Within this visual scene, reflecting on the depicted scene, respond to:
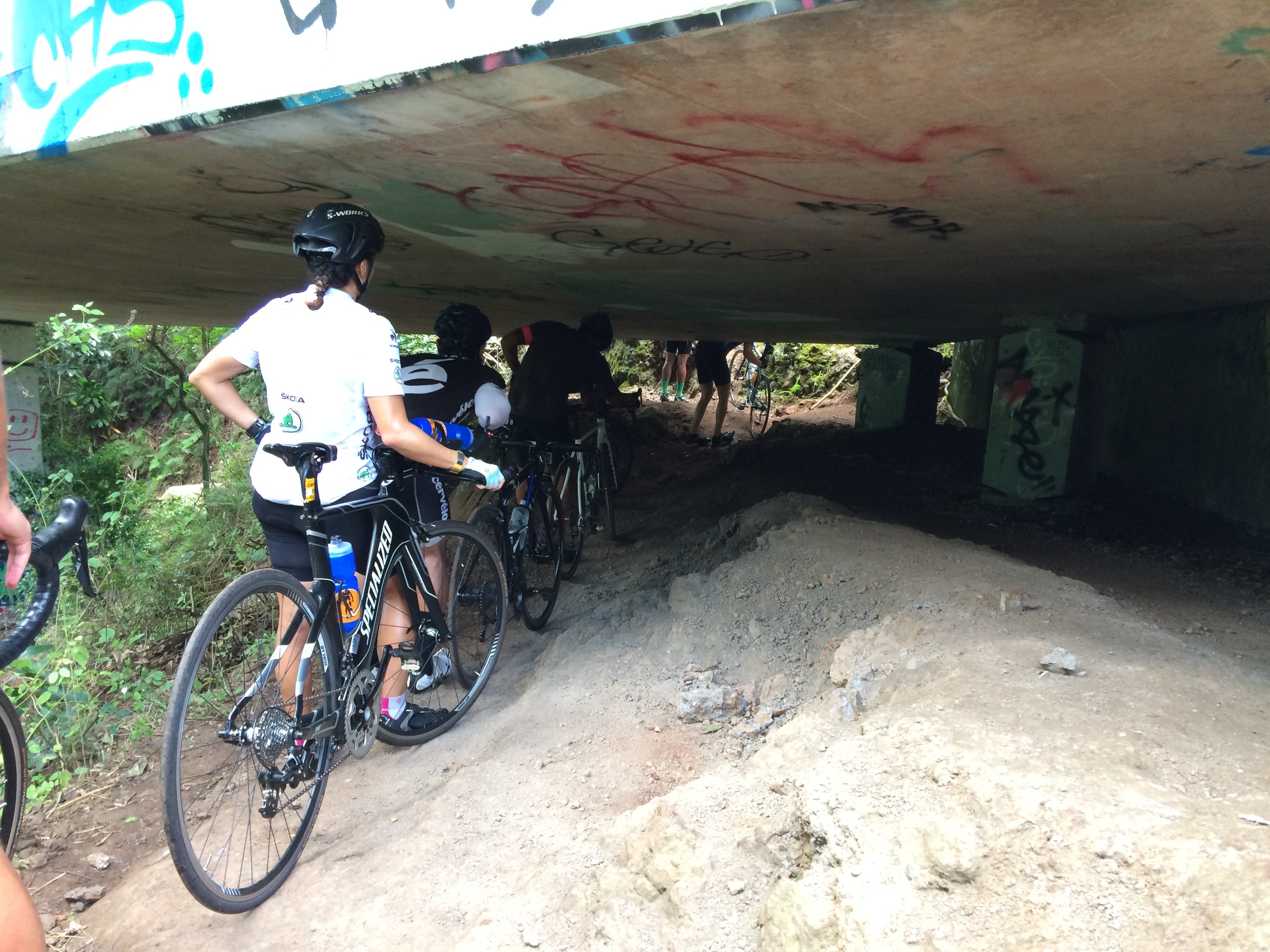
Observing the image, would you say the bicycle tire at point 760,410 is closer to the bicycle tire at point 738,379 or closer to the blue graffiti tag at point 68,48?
the bicycle tire at point 738,379

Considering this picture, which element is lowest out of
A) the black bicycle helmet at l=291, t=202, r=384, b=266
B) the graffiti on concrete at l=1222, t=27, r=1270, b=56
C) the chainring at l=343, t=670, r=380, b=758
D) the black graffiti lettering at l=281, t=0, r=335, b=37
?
the chainring at l=343, t=670, r=380, b=758

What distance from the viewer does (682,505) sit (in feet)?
25.6

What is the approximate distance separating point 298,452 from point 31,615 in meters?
0.87

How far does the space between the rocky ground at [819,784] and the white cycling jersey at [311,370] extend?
1.43m

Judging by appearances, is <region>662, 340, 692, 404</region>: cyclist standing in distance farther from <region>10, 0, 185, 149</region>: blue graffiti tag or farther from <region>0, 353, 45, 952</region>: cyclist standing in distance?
<region>0, 353, 45, 952</region>: cyclist standing in distance

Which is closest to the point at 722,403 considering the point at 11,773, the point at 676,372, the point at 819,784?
the point at 676,372

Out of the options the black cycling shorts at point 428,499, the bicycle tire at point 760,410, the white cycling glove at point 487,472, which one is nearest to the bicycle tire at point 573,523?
the black cycling shorts at point 428,499

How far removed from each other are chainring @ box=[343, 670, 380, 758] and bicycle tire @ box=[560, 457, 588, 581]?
2627 mm

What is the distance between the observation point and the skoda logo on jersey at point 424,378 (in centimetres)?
438

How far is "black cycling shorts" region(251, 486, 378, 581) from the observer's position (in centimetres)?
298

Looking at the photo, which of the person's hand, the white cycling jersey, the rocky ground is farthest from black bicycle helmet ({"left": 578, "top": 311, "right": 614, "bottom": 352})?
the person's hand

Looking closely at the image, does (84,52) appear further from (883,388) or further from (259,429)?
(883,388)

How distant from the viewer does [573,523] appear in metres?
5.89

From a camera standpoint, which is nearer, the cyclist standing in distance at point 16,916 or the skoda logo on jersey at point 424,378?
the cyclist standing in distance at point 16,916
